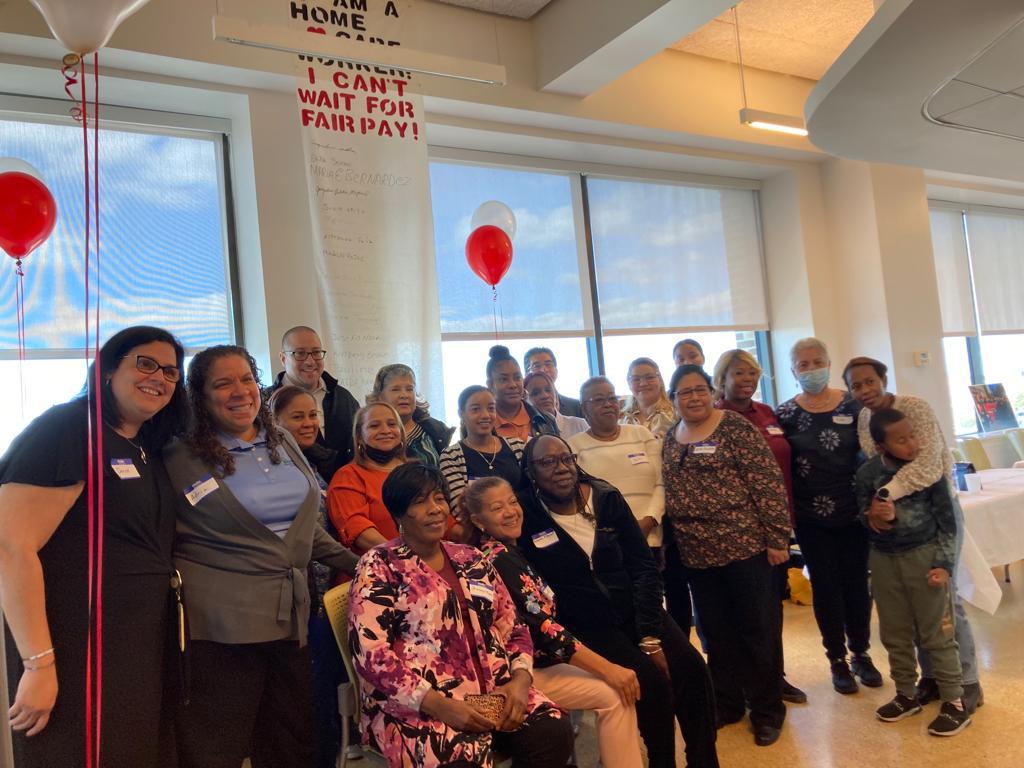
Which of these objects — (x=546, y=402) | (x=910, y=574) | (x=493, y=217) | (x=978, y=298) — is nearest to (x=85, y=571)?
(x=546, y=402)

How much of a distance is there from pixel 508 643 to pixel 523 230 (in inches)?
161

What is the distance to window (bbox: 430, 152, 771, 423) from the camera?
555 cm

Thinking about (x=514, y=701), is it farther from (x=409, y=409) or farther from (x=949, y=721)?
(x=949, y=721)

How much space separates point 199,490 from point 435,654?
2.50 ft

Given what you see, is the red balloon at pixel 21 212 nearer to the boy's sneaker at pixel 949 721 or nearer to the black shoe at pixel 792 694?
the black shoe at pixel 792 694

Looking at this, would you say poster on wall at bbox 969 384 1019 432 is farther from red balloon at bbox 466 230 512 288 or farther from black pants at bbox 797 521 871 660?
red balloon at bbox 466 230 512 288

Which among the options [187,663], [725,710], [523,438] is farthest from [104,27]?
[725,710]

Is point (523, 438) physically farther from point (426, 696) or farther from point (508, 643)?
point (426, 696)

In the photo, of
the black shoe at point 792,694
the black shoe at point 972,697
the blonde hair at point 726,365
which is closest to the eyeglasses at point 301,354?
the blonde hair at point 726,365

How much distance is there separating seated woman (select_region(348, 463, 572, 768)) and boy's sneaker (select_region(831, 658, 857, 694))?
1787mm

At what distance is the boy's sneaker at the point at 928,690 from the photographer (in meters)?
3.14

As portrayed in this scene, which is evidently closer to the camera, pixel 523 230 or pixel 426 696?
pixel 426 696

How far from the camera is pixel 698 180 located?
679 centimetres

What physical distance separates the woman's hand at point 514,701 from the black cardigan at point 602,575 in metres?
0.49
